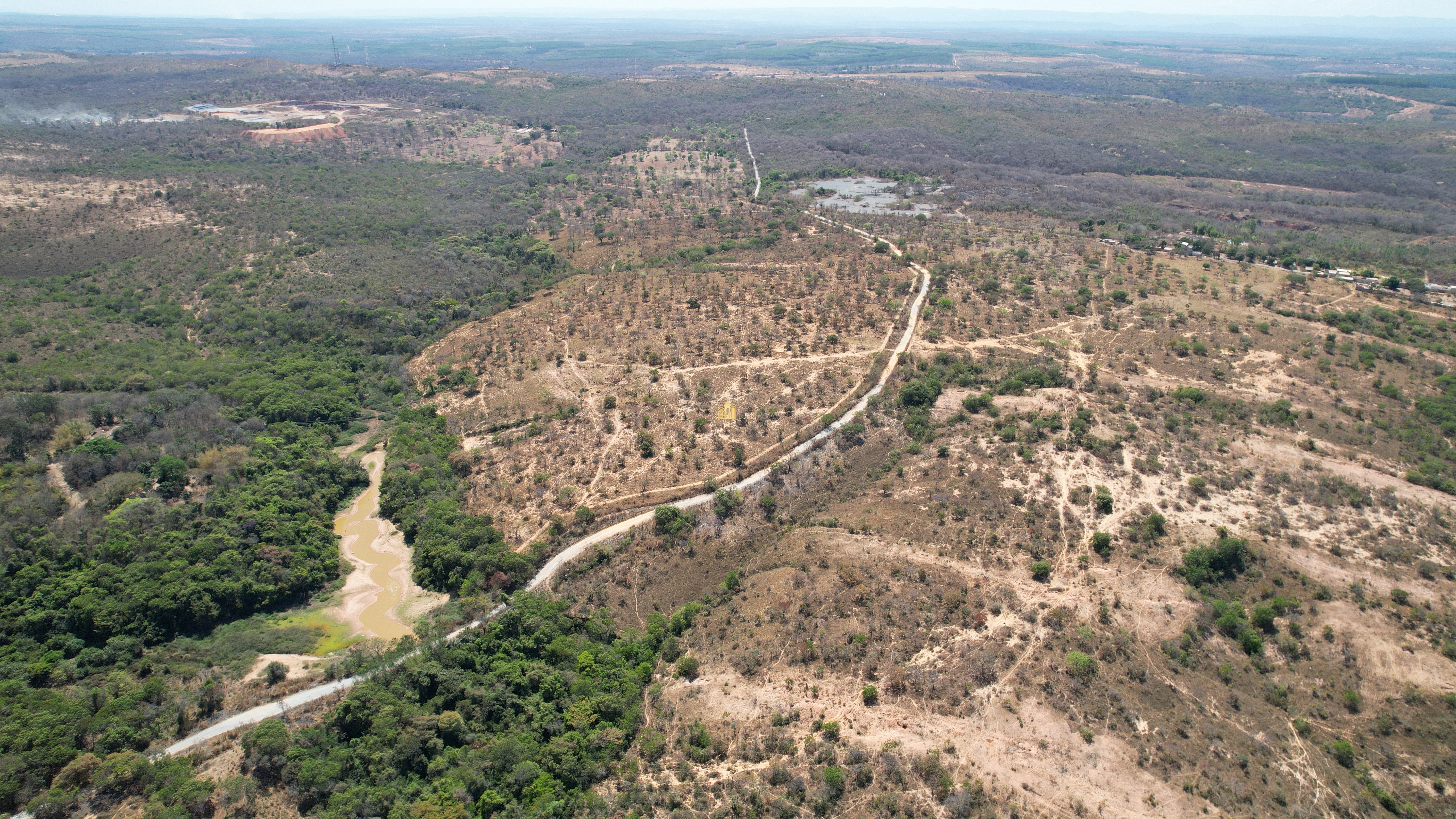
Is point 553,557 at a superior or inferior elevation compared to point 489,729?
superior

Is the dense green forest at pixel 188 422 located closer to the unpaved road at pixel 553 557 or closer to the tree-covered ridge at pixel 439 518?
the tree-covered ridge at pixel 439 518

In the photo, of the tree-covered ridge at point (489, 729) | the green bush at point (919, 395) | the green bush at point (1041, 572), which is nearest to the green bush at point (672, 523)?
the tree-covered ridge at point (489, 729)

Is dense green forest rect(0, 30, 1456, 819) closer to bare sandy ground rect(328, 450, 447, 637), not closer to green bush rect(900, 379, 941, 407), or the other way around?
green bush rect(900, 379, 941, 407)

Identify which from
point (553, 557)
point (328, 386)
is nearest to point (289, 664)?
point (553, 557)

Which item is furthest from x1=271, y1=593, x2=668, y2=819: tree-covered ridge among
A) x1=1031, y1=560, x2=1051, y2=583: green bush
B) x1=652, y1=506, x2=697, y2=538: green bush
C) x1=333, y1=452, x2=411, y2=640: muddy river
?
x1=1031, y1=560, x2=1051, y2=583: green bush

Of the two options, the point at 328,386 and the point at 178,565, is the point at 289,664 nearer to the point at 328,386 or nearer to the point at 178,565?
the point at 178,565

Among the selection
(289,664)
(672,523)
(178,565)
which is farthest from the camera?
(672,523)
